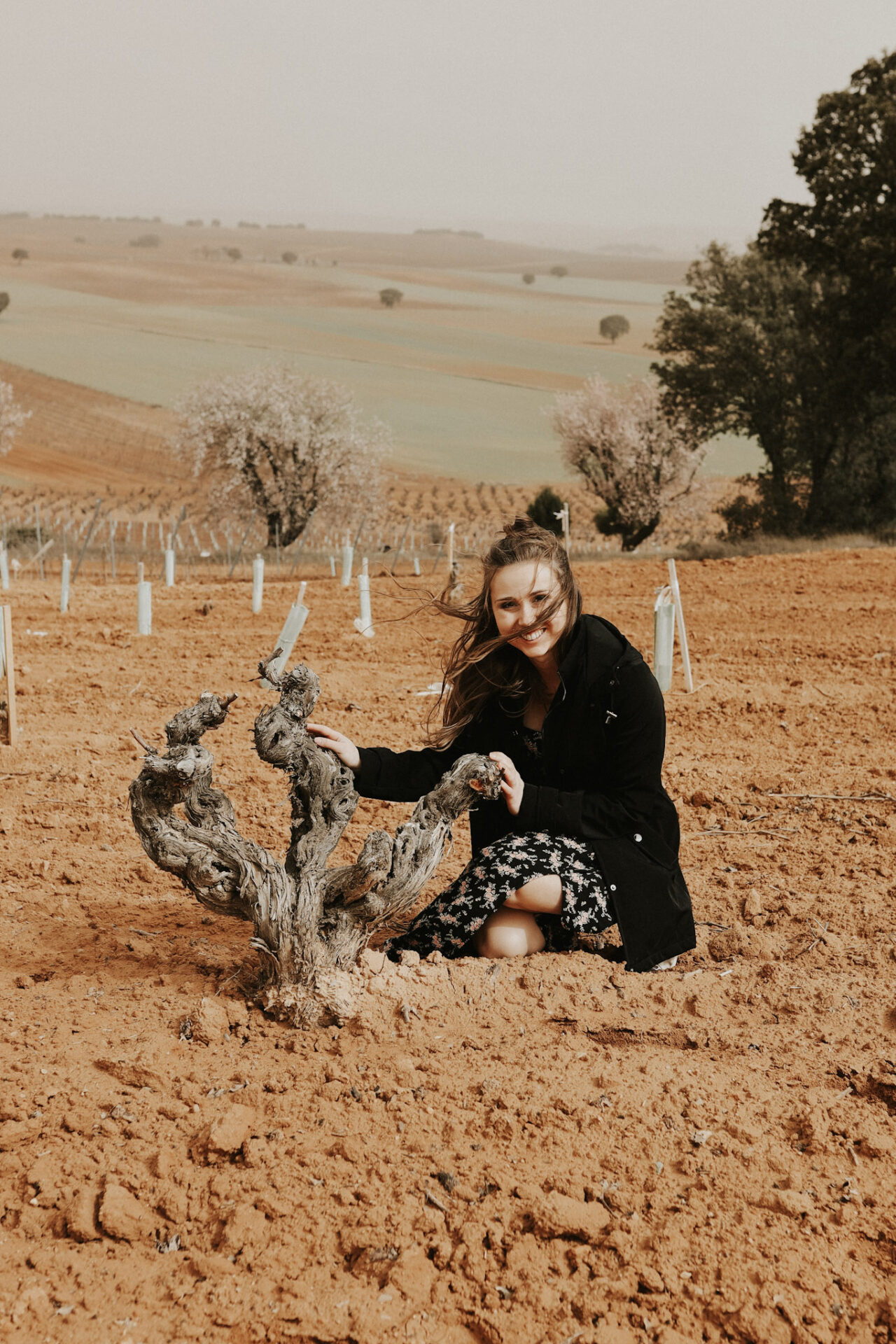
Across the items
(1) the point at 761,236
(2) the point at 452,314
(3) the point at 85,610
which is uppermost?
(2) the point at 452,314

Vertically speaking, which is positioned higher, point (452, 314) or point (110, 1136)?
point (452, 314)

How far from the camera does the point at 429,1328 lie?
75.4 inches

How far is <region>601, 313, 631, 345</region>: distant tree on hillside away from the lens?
211 feet

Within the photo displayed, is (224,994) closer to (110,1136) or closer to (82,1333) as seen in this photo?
(110,1136)

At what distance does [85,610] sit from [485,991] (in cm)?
945

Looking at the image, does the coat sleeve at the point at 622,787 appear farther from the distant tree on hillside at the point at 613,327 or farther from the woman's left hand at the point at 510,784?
the distant tree on hillside at the point at 613,327

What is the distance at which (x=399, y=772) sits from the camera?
317 centimetres

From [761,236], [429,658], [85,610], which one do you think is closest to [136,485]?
[761,236]

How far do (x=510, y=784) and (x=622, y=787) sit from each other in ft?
1.24

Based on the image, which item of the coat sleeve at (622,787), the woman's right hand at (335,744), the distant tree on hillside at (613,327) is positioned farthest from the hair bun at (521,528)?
the distant tree on hillside at (613,327)

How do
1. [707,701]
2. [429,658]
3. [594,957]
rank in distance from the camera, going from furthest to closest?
1. [429,658]
2. [707,701]
3. [594,957]

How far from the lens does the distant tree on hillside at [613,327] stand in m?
64.2

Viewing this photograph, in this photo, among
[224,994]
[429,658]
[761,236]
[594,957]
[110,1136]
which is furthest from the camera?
[761,236]

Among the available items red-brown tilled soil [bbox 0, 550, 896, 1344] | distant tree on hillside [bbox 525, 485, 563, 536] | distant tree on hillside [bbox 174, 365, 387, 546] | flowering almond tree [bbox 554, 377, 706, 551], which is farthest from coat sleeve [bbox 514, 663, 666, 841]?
flowering almond tree [bbox 554, 377, 706, 551]
